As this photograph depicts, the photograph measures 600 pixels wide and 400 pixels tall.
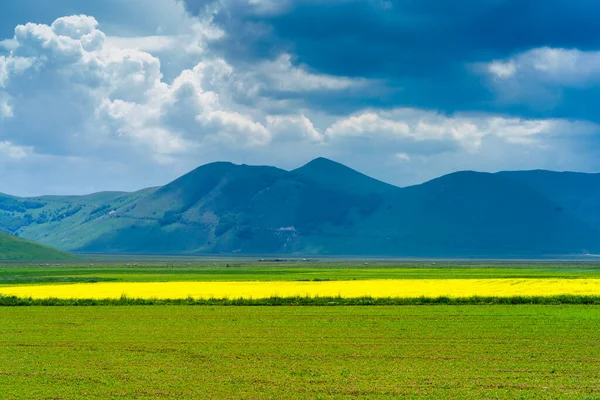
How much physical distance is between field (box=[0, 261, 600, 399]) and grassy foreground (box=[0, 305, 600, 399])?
2.3 inches

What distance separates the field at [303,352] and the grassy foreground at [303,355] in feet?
0.19

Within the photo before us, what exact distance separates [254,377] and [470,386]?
6770 millimetres

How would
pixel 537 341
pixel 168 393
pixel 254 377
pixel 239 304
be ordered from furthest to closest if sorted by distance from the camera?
pixel 239 304 < pixel 537 341 < pixel 254 377 < pixel 168 393

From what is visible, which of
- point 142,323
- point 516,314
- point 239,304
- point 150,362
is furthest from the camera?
point 239,304

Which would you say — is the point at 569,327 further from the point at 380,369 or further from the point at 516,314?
the point at 380,369

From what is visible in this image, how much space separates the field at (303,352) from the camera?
2220 centimetres

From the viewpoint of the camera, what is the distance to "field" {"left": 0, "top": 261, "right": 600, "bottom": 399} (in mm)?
22203

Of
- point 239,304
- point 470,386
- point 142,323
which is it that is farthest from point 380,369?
point 239,304

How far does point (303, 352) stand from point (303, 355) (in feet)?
2.52

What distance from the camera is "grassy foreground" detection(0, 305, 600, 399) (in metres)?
22.2

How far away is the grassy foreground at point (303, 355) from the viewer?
22.2 m

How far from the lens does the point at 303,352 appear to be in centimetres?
2925

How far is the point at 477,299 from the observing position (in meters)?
51.8

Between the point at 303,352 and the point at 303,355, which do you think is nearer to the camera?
the point at 303,355
